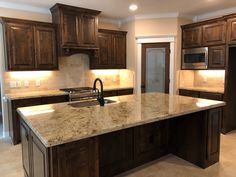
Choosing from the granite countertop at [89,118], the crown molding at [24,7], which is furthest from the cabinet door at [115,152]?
the crown molding at [24,7]

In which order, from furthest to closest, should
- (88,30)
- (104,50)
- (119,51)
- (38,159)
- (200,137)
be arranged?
(119,51), (104,50), (88,30), (200,137), (38,159)

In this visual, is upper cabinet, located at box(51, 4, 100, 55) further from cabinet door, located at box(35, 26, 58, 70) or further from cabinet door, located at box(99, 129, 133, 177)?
cabinet door, located at box(99, 129, 133, 177)

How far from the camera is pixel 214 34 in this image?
440 cm

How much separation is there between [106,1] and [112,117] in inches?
108

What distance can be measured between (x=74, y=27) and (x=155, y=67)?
90.0 inches

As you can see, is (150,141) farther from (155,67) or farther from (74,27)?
(74,27)

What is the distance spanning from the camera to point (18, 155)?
11.0 feet

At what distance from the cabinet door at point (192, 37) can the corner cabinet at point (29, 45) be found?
318 centimetres

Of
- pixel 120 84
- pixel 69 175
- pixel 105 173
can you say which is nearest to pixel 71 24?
pixel 120 84

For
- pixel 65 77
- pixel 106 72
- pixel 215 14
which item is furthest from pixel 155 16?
pixel 65 77

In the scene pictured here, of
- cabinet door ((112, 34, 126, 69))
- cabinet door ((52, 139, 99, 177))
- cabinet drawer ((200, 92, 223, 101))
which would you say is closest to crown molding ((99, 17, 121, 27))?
cabinet door ((112, 34, 126, 69))

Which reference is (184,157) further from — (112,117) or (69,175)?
(69,175)

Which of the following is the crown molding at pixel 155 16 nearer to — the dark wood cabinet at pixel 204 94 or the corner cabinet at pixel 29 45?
the dark wood cabinet at pixel 204 94

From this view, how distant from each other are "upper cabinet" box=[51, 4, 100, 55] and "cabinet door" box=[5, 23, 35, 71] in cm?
59
